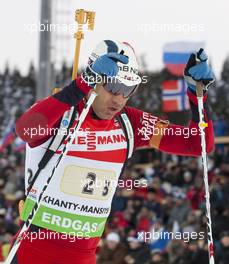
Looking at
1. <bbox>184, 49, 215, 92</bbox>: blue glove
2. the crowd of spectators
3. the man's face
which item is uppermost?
<bbox>184, 49, 215, 92</bbox>: blue glove

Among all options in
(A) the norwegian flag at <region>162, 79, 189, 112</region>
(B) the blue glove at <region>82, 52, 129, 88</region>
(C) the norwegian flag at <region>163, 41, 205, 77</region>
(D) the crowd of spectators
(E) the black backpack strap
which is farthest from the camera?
(A) the norwegian flag at <region>162, 79, 189, 112</region>

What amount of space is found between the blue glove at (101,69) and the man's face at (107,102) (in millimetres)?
125

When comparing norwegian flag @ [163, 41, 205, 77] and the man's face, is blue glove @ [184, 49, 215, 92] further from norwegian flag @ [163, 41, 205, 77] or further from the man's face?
norwegian flag @ [163, 41, 205, 77]

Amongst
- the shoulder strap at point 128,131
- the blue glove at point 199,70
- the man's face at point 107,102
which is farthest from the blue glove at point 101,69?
the blue glove at point 199,70

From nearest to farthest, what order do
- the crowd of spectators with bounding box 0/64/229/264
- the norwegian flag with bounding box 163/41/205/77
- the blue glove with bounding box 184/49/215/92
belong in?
the blue glove with bounding box 184/49/215/92
the crowd of spectators with bounding box 0/64/229/264
the norwegian flag with bounding box 163/41/205/77

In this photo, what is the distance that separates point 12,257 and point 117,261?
558cm

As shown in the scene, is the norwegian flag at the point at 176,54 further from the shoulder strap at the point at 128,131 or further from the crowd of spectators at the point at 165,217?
the shoulder strap at the point at 128,131

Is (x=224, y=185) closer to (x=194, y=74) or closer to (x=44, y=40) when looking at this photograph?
(x=44, y=40)

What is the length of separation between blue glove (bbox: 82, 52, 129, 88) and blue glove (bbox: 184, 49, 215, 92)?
0.52 meters

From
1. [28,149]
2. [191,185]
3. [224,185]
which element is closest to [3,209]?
[191,185]

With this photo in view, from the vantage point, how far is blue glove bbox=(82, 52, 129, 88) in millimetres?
4051

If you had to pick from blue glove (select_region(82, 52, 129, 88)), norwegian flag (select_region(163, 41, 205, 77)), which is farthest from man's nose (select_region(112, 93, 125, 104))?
norwegian flag (select_region(163, 41, 205, 77))

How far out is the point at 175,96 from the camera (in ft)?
45.3

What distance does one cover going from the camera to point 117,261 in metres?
9.67
